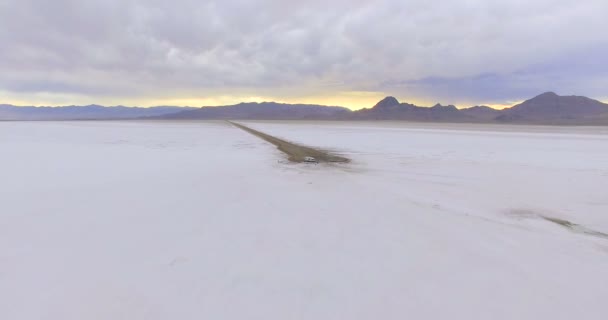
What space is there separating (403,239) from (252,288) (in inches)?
79.1

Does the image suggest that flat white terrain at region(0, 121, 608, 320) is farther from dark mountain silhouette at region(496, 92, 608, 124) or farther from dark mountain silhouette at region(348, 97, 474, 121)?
dark mountain silhouette at region(496, 92, 608, 124)

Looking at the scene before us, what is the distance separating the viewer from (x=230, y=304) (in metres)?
2.64

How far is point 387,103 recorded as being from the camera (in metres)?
182

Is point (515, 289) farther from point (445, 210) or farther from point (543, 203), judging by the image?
point (543, 203)

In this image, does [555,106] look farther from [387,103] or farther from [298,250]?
[298,250]

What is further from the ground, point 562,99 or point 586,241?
point 562,99

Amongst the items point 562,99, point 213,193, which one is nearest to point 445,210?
point 213,193

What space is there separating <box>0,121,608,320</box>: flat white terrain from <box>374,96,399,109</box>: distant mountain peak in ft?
578

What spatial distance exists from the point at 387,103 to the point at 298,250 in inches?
7369

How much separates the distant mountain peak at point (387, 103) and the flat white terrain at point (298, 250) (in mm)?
176155

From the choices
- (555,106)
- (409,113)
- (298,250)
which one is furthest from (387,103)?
(298,250)

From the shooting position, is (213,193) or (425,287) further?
(213,193)

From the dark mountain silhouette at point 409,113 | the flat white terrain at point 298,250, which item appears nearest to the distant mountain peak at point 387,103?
the dark mountain silhouette at point 409,113

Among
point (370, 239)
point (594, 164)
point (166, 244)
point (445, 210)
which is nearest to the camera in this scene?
point (166, 244)
